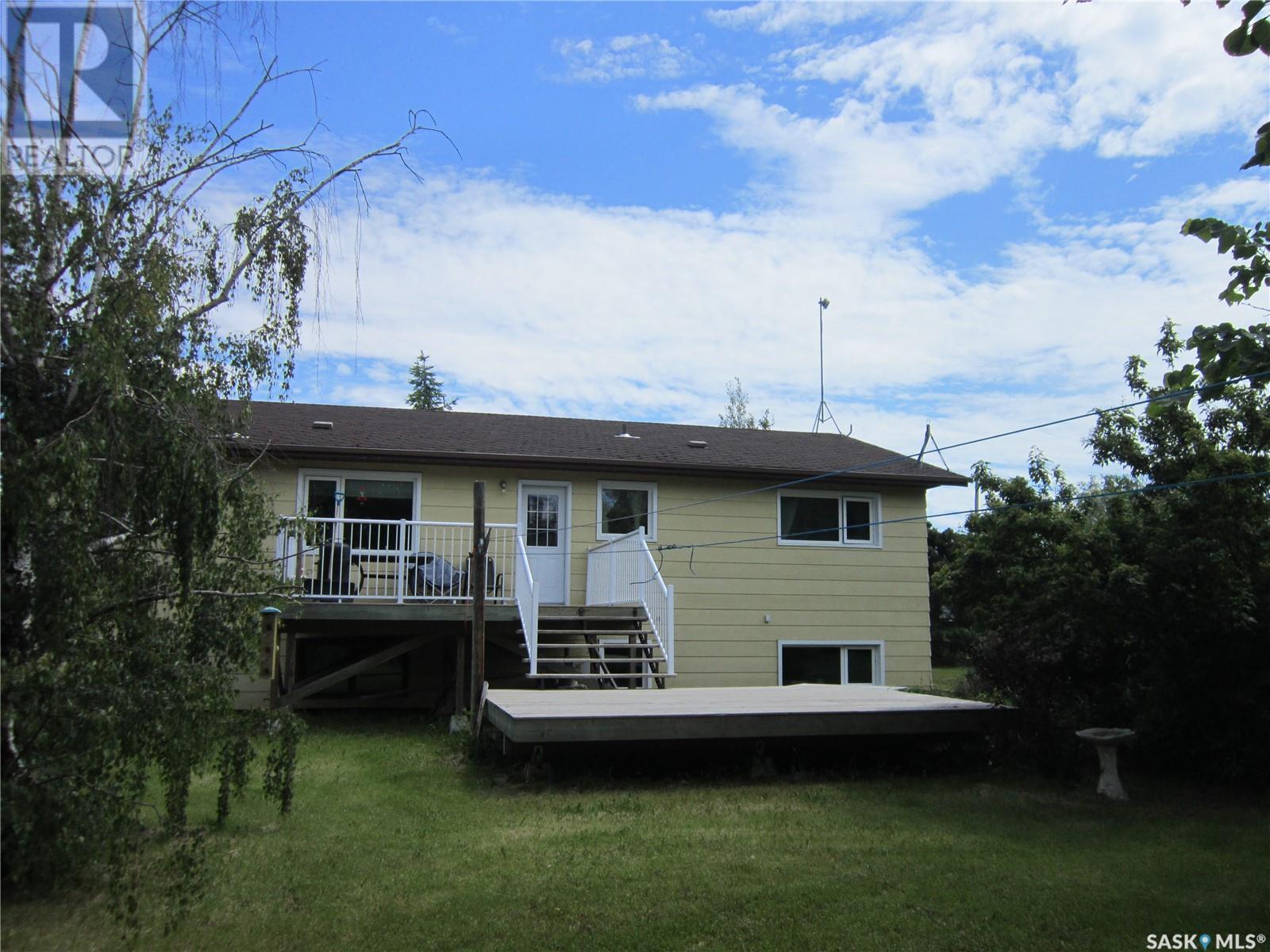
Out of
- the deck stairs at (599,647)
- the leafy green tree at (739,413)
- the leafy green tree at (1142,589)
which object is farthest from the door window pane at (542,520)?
the leafy green tree at (739,413)

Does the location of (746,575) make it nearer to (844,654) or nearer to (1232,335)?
(844,654)

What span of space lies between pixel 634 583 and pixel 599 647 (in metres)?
1.06

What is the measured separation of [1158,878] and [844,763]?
11.8 feet

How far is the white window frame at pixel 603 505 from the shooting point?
532 inches

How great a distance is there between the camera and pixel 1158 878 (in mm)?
5184

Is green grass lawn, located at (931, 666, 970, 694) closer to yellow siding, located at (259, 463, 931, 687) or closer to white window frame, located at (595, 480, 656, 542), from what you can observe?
yellow siding, located at (259, 463, 931, 687)


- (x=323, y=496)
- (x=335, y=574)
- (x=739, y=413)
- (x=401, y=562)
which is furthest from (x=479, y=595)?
(x=739, y=413)

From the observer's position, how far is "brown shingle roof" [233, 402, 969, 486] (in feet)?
41.6

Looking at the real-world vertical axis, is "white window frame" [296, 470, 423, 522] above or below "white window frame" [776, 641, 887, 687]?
above

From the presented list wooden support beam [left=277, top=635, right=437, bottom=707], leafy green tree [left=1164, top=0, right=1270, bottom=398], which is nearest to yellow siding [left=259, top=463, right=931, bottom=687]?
wooden support beam [left=277, top=635, right=437, bottom=707]

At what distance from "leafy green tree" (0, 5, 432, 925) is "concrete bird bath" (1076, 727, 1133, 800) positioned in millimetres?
5785

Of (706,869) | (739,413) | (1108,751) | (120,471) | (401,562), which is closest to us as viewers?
(120,471)

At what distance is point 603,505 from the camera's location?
44.5ft

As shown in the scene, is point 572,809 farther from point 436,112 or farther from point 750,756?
point 436,112
